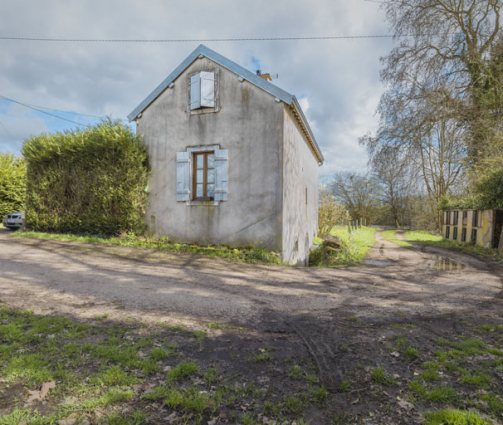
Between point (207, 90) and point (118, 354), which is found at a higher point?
point (207, 90)

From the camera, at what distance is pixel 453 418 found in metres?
1.88

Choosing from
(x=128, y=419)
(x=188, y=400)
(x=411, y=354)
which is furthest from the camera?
(x=411, y=354)

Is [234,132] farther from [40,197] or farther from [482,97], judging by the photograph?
[482,97]

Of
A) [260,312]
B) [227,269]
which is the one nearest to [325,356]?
[260,312]

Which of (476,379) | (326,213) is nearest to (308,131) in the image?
(326,213)

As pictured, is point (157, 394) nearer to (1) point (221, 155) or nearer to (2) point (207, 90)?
(1) point (221, 155)

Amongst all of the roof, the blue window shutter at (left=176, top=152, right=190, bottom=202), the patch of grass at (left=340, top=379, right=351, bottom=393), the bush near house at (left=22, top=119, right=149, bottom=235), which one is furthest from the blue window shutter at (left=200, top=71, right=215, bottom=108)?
the patch of grass at (left=340, top=379, right=351, bottom=393)

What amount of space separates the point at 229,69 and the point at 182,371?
8.55 metres

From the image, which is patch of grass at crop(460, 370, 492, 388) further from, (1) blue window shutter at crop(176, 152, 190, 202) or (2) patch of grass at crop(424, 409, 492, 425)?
(1) blue window shutter at crop(176, 152, 190, 202)

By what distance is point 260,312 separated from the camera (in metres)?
3.80

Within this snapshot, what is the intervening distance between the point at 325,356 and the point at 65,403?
2047 millimetres

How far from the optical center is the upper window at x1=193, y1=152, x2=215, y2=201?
9.18 m

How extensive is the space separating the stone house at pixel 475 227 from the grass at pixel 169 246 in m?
7.62

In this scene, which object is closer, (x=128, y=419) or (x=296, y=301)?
(x=128, y=419)
